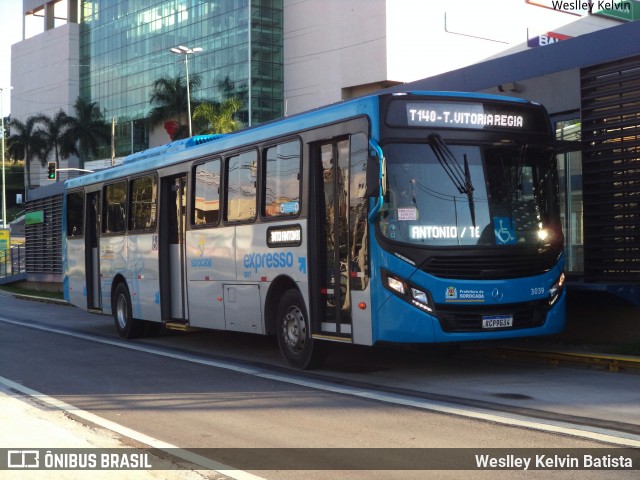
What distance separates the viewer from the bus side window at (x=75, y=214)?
829 inches

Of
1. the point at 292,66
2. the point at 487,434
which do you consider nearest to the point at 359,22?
the point at 292,66

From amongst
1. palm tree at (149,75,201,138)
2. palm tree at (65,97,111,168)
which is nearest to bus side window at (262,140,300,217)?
palm tree at (149,75,201,138)

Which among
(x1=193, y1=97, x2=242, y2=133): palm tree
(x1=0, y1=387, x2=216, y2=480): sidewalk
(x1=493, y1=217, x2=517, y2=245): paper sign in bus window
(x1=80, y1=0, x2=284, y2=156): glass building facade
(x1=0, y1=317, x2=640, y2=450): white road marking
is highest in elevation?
(x1=80, y1=0, x2=284, y2=156): glass building facade

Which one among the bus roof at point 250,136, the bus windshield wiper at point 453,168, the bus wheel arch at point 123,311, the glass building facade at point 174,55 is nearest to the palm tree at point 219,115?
the glass building facade at point 174,55

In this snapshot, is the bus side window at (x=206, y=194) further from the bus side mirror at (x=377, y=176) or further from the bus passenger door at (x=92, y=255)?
the bus passenger door at (x=92, y=255)

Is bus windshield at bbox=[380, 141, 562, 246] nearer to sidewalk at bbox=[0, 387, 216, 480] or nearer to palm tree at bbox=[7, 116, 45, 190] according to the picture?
sidewalk at bbox=[0, 387, 216, 480]

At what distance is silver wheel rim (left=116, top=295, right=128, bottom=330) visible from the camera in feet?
61.8

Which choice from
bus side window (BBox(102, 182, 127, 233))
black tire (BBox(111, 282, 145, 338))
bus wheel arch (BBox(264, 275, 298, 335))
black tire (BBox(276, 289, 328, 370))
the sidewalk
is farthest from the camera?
bus side window (BBox(102, 182, 127, 233))

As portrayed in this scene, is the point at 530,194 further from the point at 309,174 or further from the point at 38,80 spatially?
the point at 38,80

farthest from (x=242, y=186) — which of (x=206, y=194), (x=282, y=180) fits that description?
(x=206, y=194)

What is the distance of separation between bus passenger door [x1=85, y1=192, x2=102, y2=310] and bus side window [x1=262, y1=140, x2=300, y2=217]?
315 inches

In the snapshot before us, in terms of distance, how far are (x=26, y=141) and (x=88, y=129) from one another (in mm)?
10206

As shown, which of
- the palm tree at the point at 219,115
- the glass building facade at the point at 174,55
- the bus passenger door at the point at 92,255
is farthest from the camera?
the glass building facade at the point at 174,55

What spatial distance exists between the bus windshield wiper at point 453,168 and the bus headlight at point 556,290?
1441mm
